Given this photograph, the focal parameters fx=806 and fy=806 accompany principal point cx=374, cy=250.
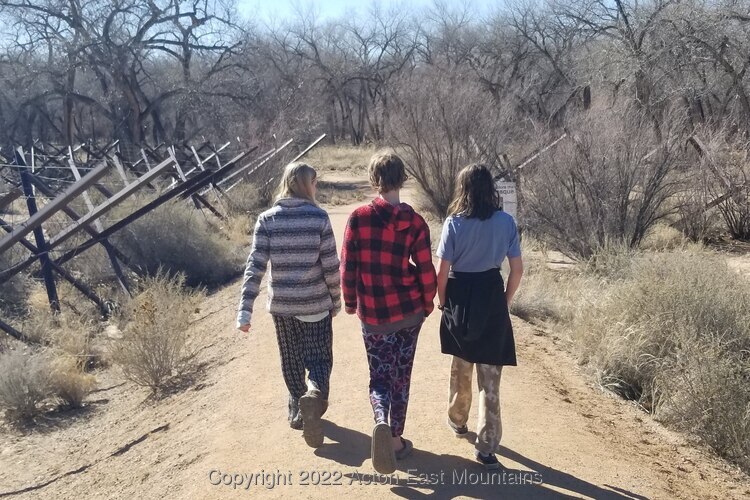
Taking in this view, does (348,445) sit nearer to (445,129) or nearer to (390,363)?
(390,363)

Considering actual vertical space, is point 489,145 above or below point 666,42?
below

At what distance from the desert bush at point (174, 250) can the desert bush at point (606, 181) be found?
535cm

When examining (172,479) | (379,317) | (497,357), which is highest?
(379,317)

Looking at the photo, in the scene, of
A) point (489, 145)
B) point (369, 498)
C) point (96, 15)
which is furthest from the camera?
point (96, 15)

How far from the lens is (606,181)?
37.0 ft

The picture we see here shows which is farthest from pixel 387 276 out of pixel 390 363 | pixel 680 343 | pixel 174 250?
pixel 174 250

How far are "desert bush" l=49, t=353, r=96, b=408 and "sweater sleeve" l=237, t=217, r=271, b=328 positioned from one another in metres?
3.98

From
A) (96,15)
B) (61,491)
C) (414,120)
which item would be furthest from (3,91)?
(61,491)

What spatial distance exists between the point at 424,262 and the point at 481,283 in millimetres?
328

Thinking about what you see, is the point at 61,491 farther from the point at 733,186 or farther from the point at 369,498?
the point at 733,186

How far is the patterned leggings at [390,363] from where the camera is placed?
4301 mm

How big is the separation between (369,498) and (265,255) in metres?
1.46

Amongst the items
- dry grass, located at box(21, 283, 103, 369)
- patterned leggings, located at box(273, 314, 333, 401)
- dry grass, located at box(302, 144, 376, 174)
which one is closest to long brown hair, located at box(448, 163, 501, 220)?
patterned leggings, located at box(273, 314, 333, 401)

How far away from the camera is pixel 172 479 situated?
4.65 meters
